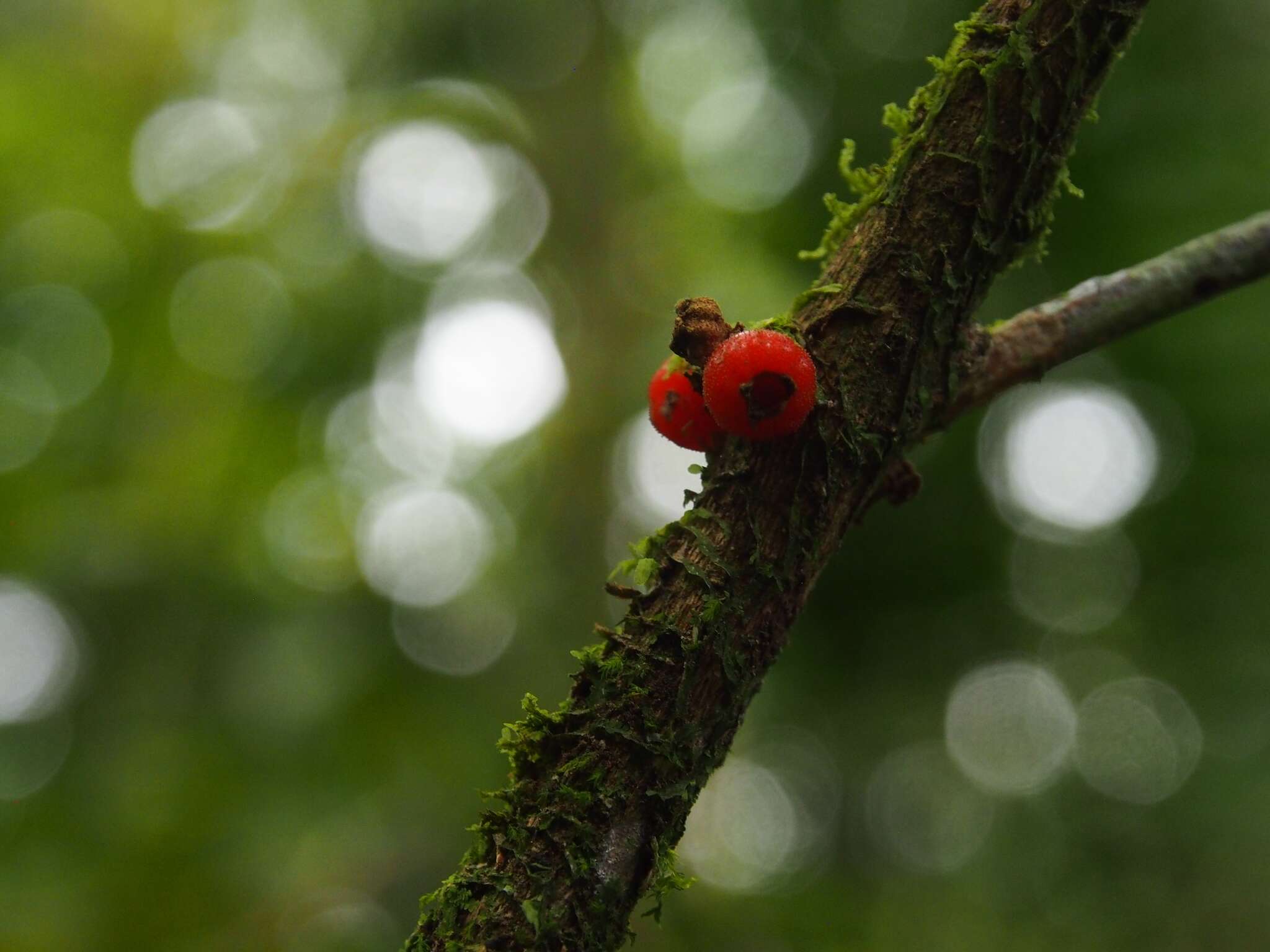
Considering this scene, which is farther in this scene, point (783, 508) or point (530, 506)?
point (530, 506)

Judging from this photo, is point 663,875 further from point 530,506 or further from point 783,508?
point 530,506

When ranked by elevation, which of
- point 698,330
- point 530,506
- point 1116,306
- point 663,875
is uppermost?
point 530,506

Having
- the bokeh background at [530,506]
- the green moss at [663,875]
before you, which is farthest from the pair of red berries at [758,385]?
the bokeh background at [530,506]

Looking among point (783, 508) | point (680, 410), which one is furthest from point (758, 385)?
point (680, 410)

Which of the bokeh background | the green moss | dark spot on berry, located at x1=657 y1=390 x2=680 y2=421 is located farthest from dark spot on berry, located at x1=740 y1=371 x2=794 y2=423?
the bokeh background

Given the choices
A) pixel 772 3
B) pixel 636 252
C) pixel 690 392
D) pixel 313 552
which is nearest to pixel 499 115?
pixel 636 252

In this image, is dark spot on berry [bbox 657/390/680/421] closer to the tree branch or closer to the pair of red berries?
the pair of red berries

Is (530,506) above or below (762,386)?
above

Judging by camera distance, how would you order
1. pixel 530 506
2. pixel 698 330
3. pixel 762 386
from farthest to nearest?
1. pixel 530 506
2. pixel 698 330
3. pixel 762 386
